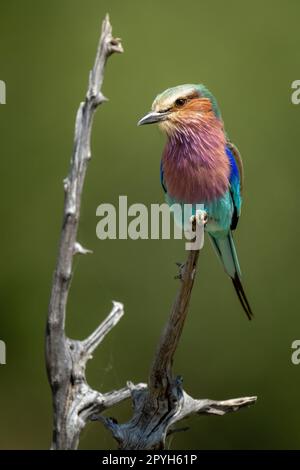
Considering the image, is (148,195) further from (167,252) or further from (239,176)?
(239,176)

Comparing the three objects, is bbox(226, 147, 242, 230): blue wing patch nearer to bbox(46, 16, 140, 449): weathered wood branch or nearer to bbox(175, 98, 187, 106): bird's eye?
bbox(175, 98, 187, 106): bird's eye

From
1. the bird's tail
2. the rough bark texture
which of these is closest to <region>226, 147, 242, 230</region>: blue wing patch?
the bird's tail

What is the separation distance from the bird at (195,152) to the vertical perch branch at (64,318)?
110cm

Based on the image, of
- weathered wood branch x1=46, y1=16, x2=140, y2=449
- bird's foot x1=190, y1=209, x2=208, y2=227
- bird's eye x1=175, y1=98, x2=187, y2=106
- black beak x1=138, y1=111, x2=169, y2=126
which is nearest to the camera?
weathered wood branch x1=46, y1=16, x2=140, y2=449

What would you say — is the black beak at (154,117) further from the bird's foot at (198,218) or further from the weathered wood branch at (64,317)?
the weathered wood branch at (64,317)

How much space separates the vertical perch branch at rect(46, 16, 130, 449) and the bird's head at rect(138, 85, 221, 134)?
106cm

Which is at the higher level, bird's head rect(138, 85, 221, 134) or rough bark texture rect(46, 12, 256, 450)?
bird's head rect(138, 85, 221, 134)

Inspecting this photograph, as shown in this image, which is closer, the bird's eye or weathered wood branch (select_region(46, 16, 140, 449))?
weathered wood branch (select_region(46, 16, 140, 449))

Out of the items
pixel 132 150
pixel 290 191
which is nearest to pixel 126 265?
pixel 132 150

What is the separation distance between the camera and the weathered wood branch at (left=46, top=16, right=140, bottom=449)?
2.59m

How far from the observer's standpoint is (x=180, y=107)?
3881 mm

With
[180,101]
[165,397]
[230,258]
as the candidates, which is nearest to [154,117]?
[180,101]

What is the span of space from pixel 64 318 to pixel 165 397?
2.10ft

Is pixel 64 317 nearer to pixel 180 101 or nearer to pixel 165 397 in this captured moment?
pixel 165 397
